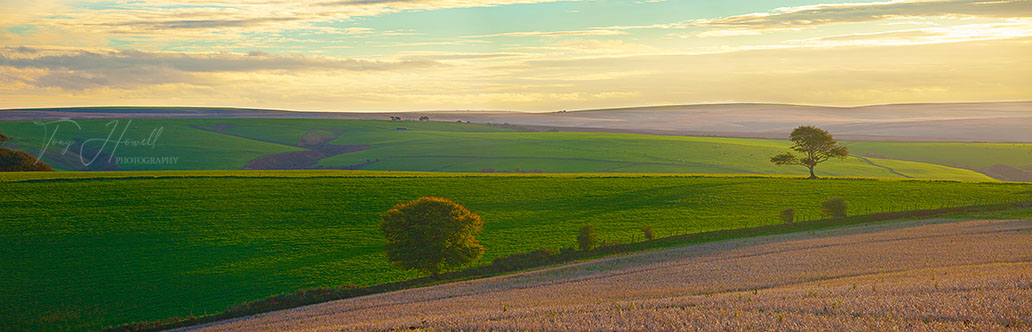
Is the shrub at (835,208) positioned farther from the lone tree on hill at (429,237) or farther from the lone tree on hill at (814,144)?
the lone tree on hill at (429,237)

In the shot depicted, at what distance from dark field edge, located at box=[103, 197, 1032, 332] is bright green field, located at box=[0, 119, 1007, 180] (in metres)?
53.1

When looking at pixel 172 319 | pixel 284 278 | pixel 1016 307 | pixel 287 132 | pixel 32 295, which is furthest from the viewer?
pixel 287 132

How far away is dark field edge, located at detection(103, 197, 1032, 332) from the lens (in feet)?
112

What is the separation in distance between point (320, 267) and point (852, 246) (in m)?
32.3

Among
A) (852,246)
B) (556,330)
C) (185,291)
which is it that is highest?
(556,330)

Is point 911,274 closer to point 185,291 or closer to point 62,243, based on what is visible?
point 185,291

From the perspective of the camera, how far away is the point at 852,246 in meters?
35.7

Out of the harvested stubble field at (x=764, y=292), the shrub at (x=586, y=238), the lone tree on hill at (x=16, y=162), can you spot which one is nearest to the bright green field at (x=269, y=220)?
the shrub at (x=586, y=238)

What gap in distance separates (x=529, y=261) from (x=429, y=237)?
6.54 meters

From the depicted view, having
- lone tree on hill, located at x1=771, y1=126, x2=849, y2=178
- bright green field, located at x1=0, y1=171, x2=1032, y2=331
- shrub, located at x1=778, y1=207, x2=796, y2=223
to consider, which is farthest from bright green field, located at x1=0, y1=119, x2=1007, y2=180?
shrub, located at x1=778, y1=207, x2=796, y2=223

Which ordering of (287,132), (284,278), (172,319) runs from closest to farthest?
1. (172,319)
2. (284,278)
3. (287,132)

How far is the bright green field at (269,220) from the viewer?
140ft

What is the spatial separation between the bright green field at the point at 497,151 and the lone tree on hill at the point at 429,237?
6821 cm

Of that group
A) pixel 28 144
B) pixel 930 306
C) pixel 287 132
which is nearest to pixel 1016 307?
pixel 930 306
